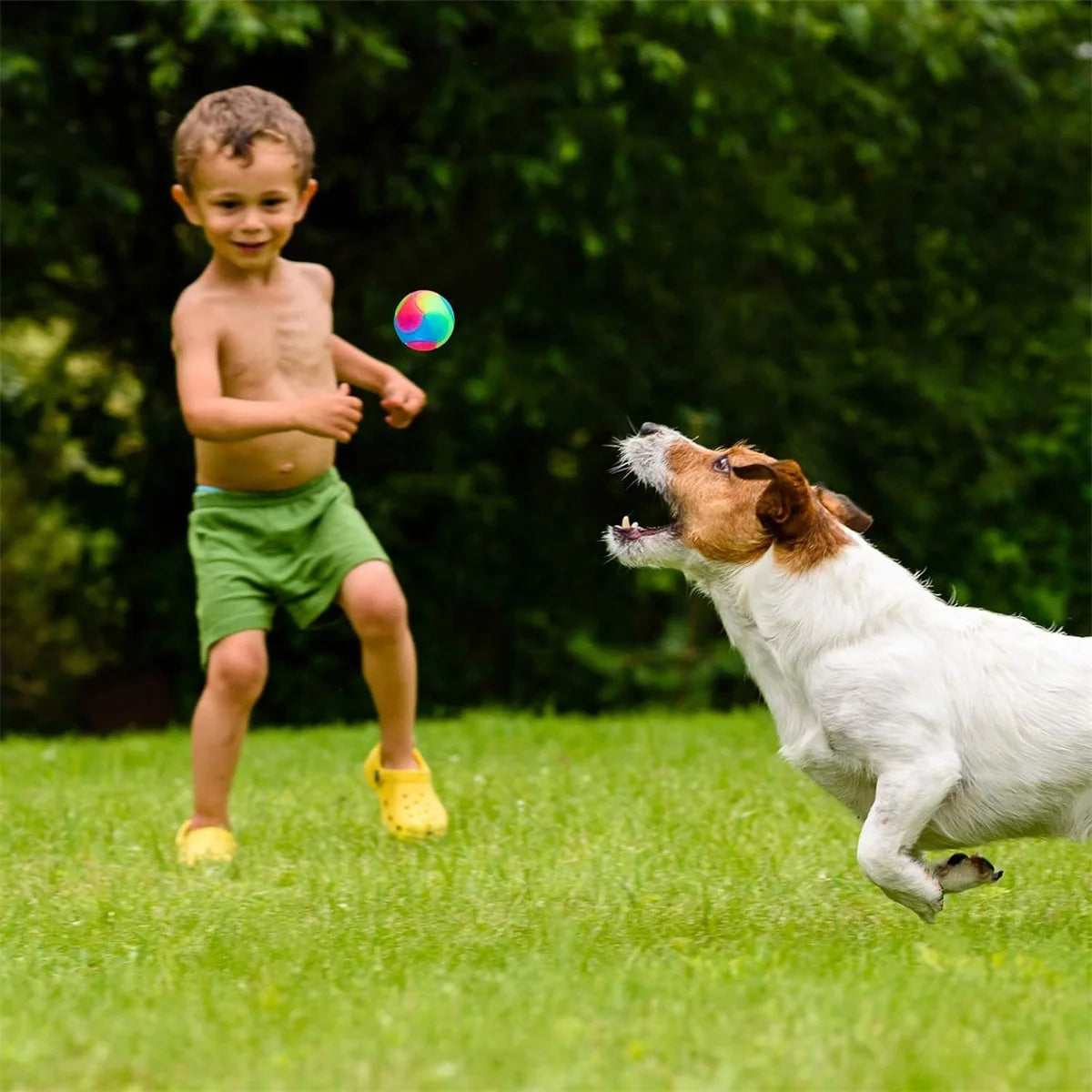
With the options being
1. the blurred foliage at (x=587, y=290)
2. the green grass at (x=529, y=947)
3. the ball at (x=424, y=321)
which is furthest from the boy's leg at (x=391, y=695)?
the blurred foliage at (x=587, y=290)

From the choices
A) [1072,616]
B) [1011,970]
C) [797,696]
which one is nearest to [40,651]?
[1072,616]

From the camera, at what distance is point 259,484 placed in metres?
6.48

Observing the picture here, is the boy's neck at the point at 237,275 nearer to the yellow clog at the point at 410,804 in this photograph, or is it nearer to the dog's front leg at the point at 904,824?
the yellow clog at the point at 410,804

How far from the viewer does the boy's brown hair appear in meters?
6.26

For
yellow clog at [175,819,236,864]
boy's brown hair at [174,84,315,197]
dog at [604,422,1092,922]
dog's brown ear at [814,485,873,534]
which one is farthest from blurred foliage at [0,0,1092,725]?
dog at [604,422,1092,922]

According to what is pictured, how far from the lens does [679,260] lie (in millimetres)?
12352

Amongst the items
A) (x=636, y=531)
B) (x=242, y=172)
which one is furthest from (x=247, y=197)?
(x=636, y=531)

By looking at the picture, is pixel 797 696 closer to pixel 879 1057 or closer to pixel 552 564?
pixel 879 1057

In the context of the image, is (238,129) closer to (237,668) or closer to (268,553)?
(268,553)

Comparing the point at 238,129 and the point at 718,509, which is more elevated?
the point at 238,129

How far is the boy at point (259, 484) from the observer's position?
630cm

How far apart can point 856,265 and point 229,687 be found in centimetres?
779

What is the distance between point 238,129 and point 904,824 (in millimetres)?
3293

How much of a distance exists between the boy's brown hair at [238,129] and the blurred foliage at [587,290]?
4149 mm
